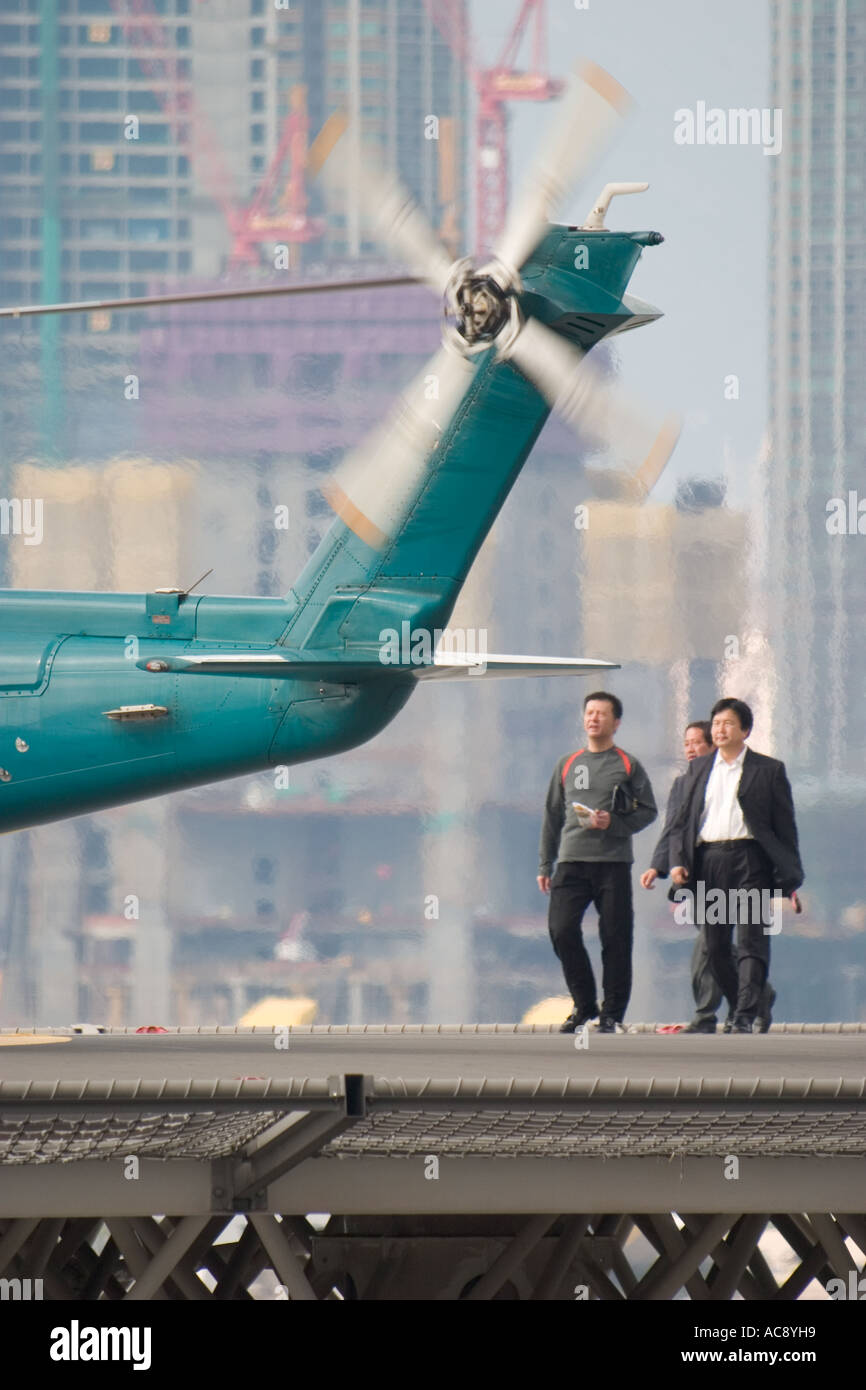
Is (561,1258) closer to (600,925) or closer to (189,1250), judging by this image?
(189,1250)

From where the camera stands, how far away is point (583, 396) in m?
11.8

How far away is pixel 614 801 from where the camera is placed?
38.7ft

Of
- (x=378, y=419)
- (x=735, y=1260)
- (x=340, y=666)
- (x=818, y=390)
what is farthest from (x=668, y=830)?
(x=818, y=390)

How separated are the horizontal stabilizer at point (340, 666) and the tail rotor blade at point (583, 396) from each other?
130 centimetres

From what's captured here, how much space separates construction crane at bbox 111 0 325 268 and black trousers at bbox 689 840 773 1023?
74.9 metres

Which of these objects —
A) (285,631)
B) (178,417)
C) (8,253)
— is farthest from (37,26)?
(285,631)

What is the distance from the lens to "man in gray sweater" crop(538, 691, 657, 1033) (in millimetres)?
11727

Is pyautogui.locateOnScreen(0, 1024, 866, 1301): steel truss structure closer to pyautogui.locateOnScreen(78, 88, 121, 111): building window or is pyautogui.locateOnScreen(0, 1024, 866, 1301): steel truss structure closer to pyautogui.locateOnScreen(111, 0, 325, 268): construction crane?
pyautogui.locateOnScreen(111, 0, 325, 268): construction crane

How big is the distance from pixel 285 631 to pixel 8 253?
78647 mm

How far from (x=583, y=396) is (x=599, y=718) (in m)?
1.89

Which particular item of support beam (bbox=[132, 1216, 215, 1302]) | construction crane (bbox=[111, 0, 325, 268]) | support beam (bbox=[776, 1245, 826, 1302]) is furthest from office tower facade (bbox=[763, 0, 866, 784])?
support beam (bbox=[132, 1216, 215, 1302])

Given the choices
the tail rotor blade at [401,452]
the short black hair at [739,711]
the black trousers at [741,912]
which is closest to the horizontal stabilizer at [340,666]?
the tail rotor blade at [401,452]

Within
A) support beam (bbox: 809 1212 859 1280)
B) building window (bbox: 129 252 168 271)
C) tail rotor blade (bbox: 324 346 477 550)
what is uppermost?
building window (bbox: 129 252 168 271)

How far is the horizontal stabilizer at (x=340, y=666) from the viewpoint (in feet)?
37.8
